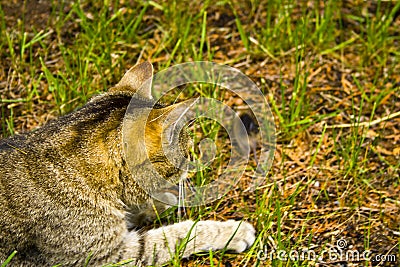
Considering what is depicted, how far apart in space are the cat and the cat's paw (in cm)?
17

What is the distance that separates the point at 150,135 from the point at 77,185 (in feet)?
1.34

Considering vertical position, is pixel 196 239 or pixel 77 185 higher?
pixel 77 185

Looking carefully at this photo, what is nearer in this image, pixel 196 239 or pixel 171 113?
pixel 171 113

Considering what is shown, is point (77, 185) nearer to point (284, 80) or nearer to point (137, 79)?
point (137, 79)

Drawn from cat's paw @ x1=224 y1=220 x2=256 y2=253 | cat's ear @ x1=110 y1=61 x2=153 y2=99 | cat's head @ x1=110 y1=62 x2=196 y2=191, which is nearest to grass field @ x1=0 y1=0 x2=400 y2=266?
cat's paw @ x1=224 y1=220 x2=256 y2=253

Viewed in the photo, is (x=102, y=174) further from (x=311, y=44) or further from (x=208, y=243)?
(x=311, y=44)

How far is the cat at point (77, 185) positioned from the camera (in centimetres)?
266

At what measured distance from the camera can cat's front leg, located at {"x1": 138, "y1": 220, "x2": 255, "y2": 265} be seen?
2.89 metres

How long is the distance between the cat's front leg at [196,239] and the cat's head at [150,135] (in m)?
0.27

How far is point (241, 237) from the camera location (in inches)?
116

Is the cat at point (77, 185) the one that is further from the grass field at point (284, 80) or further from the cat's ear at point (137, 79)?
the grass field at point (284, 80)

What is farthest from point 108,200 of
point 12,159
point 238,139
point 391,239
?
point 391,239

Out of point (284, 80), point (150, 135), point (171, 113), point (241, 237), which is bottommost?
point (241, 237)

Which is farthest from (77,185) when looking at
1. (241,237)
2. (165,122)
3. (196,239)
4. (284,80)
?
(284,80)
